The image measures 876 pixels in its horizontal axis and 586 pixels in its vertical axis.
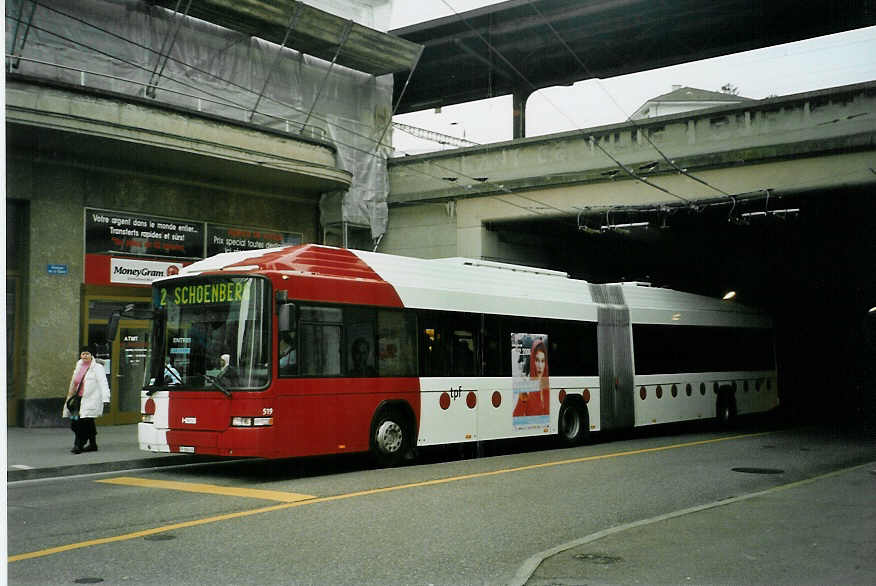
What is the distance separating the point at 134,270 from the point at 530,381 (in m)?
9.39

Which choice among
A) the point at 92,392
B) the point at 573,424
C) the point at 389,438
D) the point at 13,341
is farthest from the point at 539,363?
the point at 13,341

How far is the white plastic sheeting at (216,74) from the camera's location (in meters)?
19.3

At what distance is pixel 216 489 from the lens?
11328mm

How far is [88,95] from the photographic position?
1789 centimetres

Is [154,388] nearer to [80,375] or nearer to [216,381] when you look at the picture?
[216,381]

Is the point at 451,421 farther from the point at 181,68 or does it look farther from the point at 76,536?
the point at 181,68

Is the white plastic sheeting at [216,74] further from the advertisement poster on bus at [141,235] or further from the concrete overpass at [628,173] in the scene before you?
the advertisement poster on bus at [141,235]

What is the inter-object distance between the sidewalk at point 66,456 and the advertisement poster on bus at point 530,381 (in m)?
5.48

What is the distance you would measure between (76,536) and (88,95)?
39.2 ft

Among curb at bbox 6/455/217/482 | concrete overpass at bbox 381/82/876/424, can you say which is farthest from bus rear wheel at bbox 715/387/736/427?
curb at bbox 6/455/217/482

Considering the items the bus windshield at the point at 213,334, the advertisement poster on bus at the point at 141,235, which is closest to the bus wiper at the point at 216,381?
the bus windshield at the point at 213,334

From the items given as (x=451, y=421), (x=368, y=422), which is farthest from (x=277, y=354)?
(x=451, y=421)

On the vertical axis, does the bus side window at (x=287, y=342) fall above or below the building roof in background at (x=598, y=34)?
below

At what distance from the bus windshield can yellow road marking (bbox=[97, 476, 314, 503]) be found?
127 cm
